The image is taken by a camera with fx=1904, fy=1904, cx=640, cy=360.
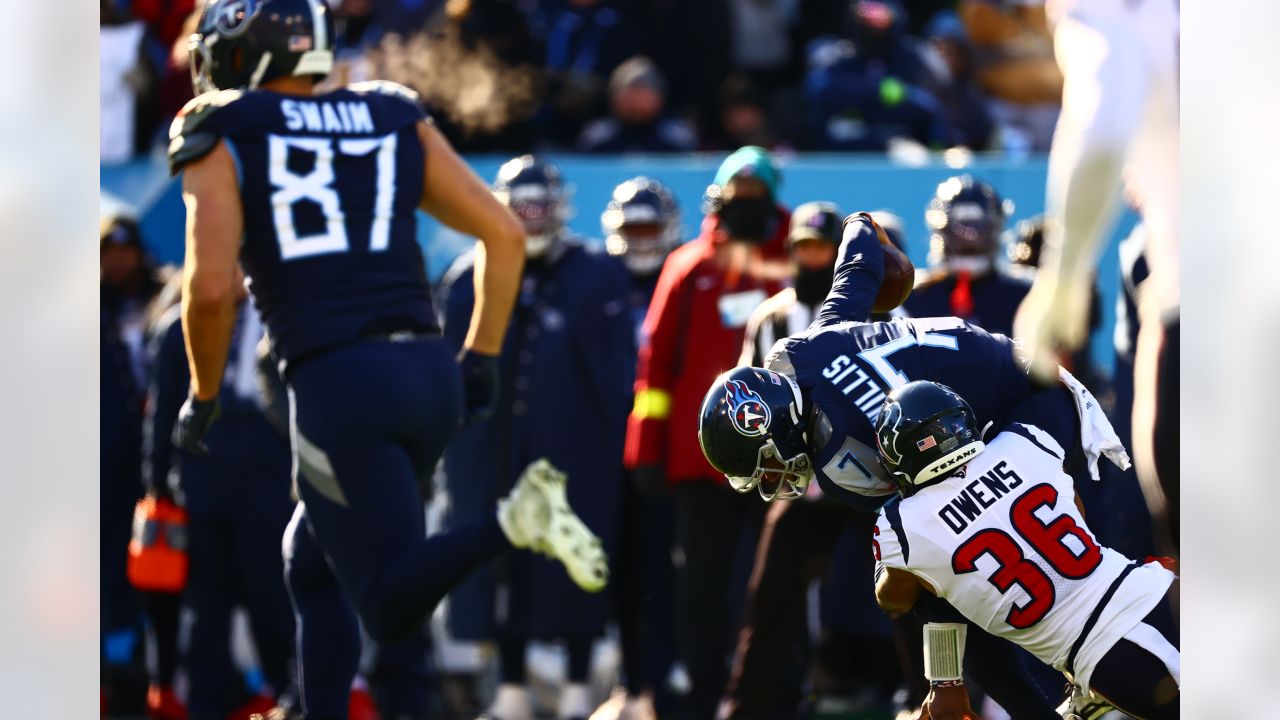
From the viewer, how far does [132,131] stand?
9.18 metres

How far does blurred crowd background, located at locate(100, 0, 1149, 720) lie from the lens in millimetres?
6738

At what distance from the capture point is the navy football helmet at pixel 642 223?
26.2 feet

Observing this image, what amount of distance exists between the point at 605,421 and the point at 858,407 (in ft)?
10.5

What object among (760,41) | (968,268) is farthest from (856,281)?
(760,41)

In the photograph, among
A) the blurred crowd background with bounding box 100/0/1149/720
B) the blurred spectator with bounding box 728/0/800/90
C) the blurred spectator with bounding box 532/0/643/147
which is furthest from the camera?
the blurred spectator with bounding box 728/0/800/90

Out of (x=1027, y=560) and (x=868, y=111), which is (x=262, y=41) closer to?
(x=1027, y=560)

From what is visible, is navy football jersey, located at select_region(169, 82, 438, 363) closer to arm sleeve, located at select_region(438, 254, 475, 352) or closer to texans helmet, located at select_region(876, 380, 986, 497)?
texans helmet, located at select_region(876, 380, 986, 497)

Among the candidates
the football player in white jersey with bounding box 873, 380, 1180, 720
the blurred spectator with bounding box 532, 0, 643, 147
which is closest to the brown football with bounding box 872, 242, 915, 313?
the football player in white jersey with bounding box 873, 380, 1180, 720

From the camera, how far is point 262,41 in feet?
16.4

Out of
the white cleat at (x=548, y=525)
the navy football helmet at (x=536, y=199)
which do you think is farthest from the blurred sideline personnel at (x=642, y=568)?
the white cleat at (x=548, y=525)

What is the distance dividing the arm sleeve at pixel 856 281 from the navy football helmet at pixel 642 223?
10.6ft

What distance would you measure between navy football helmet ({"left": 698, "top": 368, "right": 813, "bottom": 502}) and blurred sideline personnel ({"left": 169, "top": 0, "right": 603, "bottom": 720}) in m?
0.69
